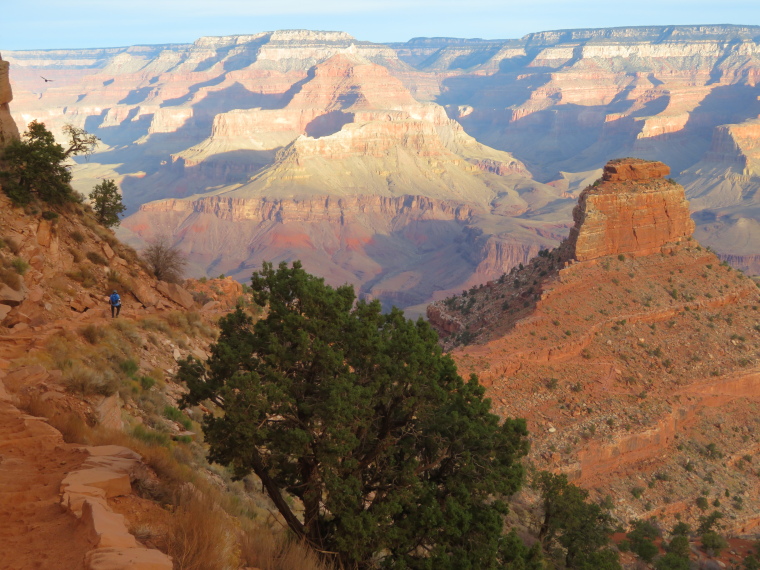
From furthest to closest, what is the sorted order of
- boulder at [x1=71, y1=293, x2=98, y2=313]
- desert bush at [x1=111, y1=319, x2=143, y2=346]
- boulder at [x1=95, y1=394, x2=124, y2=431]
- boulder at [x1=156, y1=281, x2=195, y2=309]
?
boulder at [x1=156, y1=281, x2=195, y2=309]
boulder at [x1=71, y1=293, x2=98, y2=313]
desert bush at [x1=111, y1=319, x2=143, y2=346]
boulder at [x1=95, y1=394, x2=124, y2=431]

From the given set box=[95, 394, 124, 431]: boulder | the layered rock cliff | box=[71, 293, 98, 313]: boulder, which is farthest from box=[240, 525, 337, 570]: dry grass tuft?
the layered rock cliff

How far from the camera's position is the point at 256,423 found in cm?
1370

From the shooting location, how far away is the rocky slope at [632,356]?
33156 mm

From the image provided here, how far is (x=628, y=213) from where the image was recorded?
41.8 metres

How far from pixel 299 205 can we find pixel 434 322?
402ft

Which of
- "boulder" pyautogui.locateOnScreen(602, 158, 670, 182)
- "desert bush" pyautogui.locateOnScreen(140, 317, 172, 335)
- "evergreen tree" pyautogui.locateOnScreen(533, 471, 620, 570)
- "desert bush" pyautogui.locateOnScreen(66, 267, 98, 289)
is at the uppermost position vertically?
"boulder" pyautogui.locateOnScreen(602, 158, 670, 182)

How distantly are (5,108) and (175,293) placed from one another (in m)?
11.0

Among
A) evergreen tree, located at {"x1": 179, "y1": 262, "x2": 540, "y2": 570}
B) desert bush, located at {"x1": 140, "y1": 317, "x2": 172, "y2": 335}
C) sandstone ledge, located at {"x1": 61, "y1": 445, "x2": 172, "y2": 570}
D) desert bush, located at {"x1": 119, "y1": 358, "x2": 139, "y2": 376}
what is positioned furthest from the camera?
desert bush, located at {"x1": 140, "y1": 317, "x2": 172, "y2": 335}

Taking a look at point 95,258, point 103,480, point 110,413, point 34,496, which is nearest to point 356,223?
point 95,258

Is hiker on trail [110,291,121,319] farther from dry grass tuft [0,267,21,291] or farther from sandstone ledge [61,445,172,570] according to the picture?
sandstone ledge [61,445,172,570]

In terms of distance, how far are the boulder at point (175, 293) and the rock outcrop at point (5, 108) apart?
8.92 metres

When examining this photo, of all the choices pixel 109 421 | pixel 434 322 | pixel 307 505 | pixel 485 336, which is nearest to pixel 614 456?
pixel 485 336

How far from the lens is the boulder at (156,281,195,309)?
105 ft

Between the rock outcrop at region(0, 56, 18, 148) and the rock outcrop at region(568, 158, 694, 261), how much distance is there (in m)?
29.9
